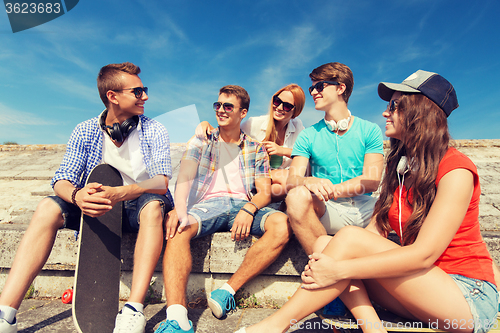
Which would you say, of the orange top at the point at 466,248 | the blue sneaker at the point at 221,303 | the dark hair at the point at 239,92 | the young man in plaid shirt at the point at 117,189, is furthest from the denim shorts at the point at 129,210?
the orange top at the point at 466,248

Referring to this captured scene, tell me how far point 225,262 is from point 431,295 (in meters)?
1.63

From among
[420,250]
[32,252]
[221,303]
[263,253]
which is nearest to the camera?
[420,250]

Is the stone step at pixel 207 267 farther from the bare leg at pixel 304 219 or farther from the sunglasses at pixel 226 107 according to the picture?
the sunglasses at pixel 226 107

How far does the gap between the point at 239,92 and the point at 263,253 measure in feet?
6.64

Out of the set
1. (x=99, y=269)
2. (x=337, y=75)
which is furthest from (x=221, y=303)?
(x=337, y=75)

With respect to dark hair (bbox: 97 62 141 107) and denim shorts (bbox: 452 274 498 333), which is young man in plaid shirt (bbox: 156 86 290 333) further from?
denim shorts (bbox: 452 274 498 333)

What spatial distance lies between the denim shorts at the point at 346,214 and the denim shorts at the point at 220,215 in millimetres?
Result: 474

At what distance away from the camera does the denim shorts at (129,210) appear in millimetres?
2365

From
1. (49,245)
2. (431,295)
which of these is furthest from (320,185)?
(49,245)

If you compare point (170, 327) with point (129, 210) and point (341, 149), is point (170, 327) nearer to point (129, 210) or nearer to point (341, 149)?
point (129, 210)

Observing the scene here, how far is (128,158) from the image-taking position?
8.86 feet

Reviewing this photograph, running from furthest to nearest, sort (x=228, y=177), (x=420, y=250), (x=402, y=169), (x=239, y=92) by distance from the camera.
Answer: (x=239, y=92) → (x=228, y=177) → (x=402, y=169) → (x=420, y=250)

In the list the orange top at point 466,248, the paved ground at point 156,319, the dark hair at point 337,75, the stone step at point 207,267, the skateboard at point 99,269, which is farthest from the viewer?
the dark hair at point 337,75

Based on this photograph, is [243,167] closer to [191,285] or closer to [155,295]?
[191,285]
